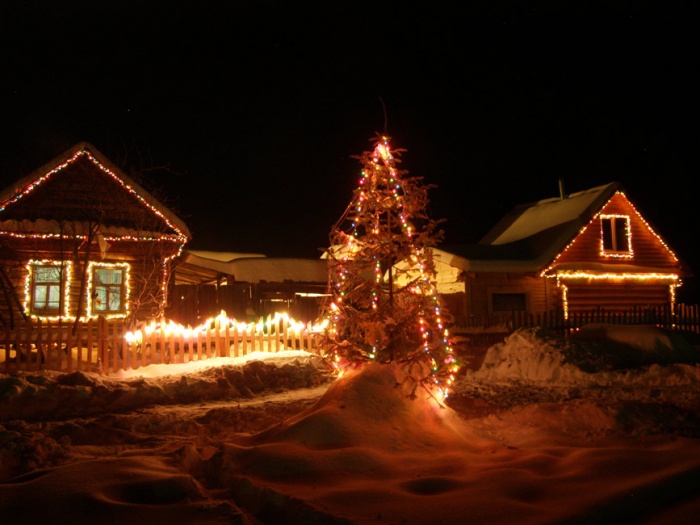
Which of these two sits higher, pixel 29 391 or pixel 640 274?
pixel 640 274

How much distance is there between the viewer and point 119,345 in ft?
42.8

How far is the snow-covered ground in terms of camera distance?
4.60 metres

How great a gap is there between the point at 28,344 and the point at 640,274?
23.0 meters

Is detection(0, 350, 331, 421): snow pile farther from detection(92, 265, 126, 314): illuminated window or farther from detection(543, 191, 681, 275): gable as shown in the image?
detection(543, 191, 681, 275): gable

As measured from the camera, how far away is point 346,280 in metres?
8.28

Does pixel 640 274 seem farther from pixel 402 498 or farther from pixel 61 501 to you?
Result: pixel 61 501

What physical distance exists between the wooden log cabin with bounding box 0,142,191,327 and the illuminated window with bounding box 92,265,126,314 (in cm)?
3

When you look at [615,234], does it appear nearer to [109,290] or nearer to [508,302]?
[508,302]

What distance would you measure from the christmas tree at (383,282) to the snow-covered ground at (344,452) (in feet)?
1.71

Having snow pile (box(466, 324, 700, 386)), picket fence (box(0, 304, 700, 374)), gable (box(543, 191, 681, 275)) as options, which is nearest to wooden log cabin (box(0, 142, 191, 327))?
picket fence (box(0, 304, 700, 374))

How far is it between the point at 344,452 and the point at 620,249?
77.5 ft

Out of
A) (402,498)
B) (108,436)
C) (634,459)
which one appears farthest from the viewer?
(108,436)

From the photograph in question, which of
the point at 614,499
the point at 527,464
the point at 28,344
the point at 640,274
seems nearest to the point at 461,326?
the point at 640,274

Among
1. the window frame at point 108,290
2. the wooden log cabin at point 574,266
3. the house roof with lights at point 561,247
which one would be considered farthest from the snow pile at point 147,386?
the house roof with lights at point 561,247
